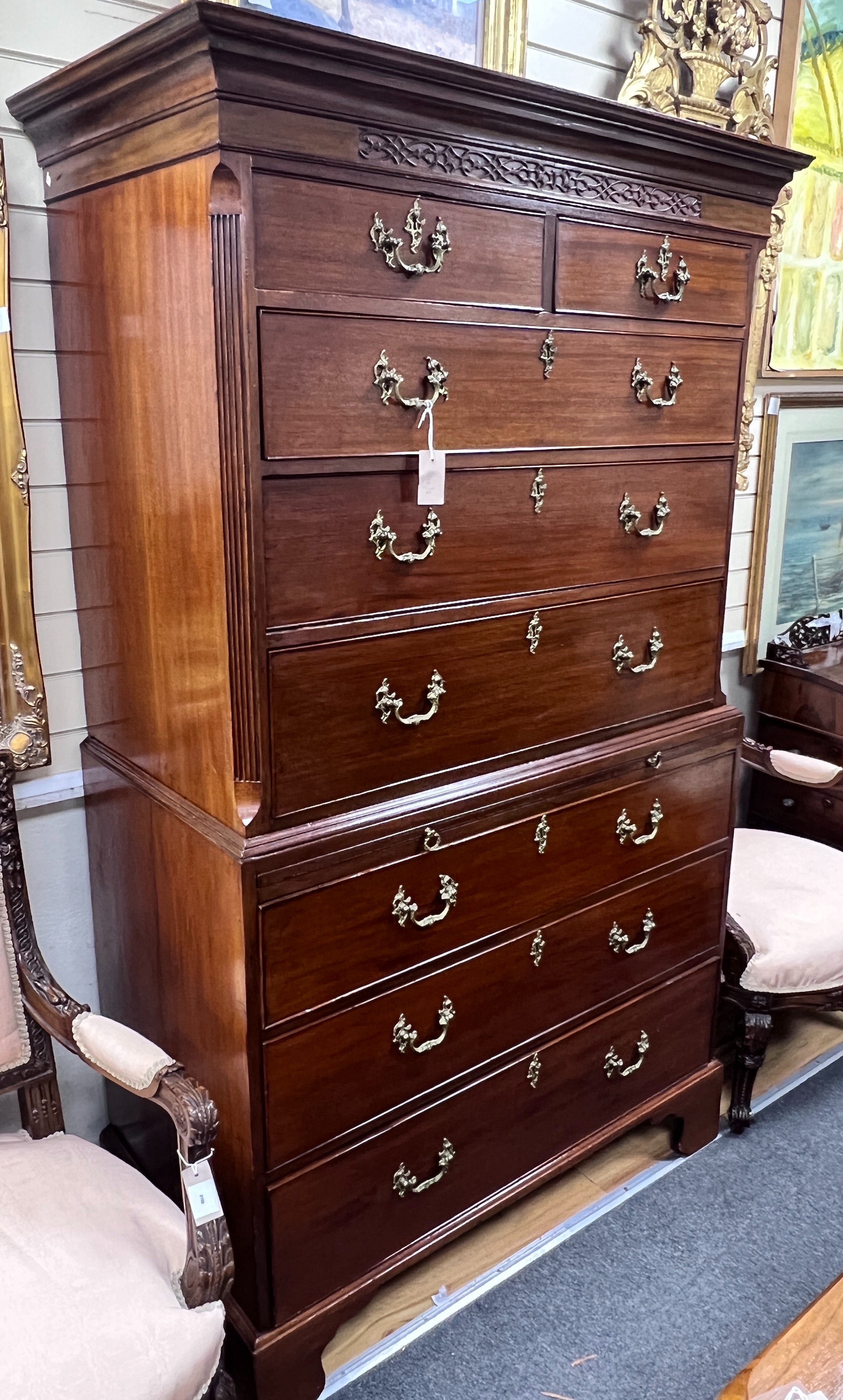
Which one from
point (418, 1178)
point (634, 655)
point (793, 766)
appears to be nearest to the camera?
Result: point (418, 1178)

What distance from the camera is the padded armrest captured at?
149 centimetres

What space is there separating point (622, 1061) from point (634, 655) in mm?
878

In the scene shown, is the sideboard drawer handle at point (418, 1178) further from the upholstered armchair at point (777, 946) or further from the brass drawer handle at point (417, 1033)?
the upholstered armchair at point (777, 946)

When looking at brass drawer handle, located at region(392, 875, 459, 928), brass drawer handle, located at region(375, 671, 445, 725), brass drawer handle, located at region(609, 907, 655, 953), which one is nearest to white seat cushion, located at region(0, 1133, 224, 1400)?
brass drawer handle, located at region(392, 875, 459, 928)

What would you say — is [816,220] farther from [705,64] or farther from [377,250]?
[377,250]

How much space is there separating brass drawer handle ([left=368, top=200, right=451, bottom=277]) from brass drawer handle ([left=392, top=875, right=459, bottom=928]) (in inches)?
36.6

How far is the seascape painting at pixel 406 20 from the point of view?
74.1 inches

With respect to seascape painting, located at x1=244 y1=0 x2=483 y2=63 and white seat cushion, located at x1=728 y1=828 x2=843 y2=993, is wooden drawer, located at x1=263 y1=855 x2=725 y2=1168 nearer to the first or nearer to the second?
white seat cushion, located at x1=728 y1=828 x2=843 y2=993

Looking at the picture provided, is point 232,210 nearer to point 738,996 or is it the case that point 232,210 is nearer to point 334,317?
point 334,317

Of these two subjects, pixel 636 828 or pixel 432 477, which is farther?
pixel 636 828

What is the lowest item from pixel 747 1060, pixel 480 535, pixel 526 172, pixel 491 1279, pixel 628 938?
pixel 491 1279

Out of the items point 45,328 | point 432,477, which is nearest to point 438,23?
point 45,328

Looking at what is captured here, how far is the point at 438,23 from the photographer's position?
2.08 meters

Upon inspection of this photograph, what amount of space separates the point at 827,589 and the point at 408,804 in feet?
7.58
